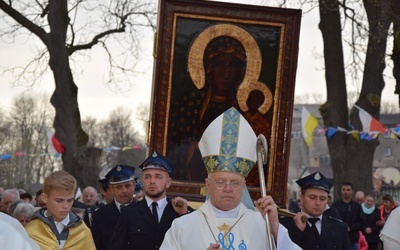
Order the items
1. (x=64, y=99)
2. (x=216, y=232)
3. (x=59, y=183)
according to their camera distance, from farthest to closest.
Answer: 1. (x=64, y=99)
2. (x=59, y=183)
3. (x=216, y=232)

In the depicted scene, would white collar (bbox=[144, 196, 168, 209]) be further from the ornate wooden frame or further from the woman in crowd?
the woman in crowd

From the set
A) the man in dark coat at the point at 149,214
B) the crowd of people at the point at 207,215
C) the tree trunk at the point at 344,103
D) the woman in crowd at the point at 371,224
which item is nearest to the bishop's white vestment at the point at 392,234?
the crowd of people at the point at 207,215

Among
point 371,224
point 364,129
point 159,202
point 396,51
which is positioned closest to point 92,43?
point 364,129

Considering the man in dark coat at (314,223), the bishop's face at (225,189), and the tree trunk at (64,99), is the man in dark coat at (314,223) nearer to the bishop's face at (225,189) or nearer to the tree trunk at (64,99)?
the bishop's face at (225,189)

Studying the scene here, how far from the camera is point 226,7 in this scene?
36.4ft

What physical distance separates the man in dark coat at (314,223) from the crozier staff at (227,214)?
6.22 ft

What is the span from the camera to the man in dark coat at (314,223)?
8688 millimetres

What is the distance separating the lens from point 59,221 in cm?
765

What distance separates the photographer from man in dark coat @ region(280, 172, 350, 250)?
8688 mm

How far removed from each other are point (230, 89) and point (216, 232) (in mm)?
4810

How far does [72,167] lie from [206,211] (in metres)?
15.2

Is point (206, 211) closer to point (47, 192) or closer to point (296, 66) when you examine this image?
point (47, 192)

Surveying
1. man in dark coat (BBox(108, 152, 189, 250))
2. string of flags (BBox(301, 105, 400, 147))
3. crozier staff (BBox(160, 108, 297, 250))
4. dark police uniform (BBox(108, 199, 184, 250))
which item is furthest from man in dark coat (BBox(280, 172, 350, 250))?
string of flags (BBox(301, 105, 400, 147))

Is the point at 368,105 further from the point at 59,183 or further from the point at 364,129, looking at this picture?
the point at 59,183
